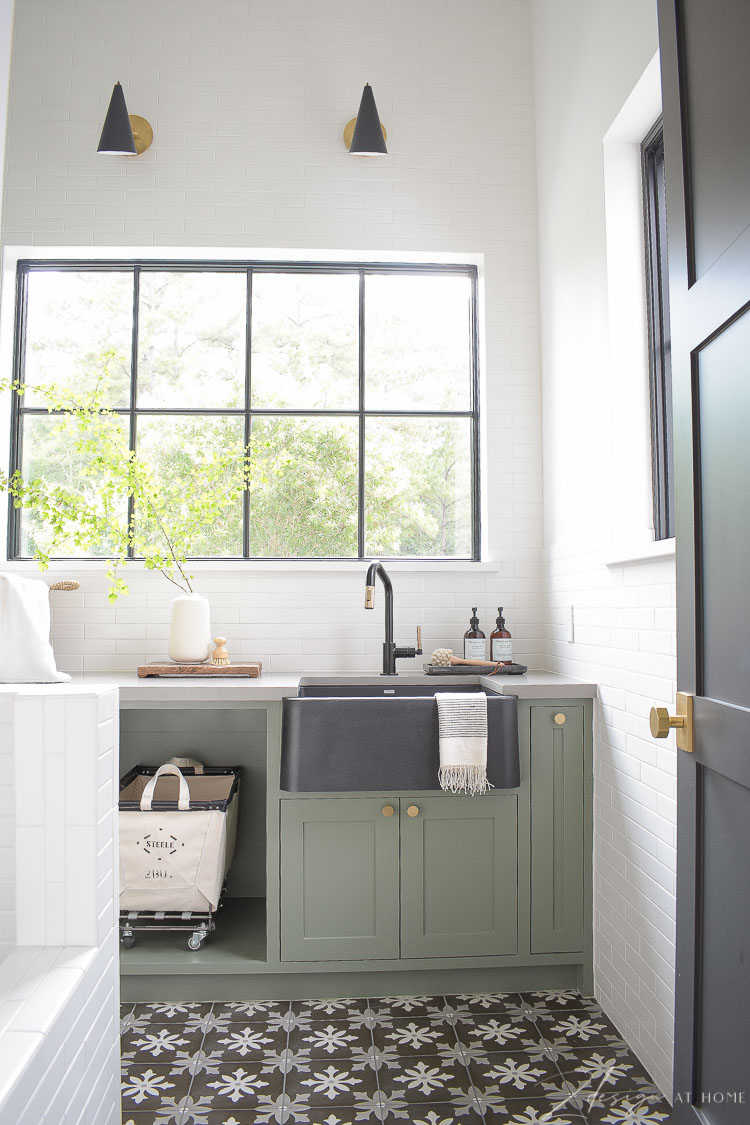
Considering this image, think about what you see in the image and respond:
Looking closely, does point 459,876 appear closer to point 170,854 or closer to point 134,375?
point 170,854

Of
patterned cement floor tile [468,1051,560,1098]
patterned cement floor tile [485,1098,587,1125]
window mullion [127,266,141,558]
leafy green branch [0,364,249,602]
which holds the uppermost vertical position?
window mullion [127,266,141,558]

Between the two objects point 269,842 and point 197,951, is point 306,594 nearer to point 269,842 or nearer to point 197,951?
point 269,842

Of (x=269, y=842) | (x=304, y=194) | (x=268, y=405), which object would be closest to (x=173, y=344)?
(x=268, y=405)

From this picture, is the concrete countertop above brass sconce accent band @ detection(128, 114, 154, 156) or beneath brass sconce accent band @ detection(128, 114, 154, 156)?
beneath

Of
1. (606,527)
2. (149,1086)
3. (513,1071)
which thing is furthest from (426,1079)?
(606,527)

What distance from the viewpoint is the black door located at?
1058 millimetres

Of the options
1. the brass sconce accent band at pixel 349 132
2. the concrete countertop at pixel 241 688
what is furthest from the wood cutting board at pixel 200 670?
the brass sconce accent band at pixel 349 132

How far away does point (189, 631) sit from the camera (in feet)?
9.72

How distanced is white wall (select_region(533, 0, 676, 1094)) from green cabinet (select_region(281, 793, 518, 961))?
0.35 m

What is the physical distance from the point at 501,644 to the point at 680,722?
71.6 inches

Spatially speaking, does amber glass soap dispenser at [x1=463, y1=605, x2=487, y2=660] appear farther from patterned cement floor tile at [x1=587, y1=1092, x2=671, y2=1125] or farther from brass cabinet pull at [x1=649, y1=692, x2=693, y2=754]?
brass cabinet pull at [x1=649, y1=692, x2=693, y2=754]

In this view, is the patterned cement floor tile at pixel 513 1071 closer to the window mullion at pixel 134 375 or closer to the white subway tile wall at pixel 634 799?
the white subway tile wall at pixel 634 799

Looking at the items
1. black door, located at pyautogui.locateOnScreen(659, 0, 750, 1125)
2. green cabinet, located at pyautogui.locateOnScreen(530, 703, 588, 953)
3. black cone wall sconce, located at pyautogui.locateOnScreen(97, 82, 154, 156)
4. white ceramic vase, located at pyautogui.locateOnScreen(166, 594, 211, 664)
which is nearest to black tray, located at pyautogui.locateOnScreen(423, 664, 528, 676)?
green cabinet, located at pyautogui.locateOnScreen(530, 703, 588, 953)

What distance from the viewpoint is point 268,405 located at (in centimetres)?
338
